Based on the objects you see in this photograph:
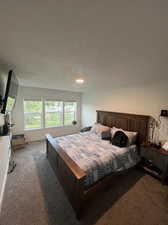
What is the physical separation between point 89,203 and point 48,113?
147 inches

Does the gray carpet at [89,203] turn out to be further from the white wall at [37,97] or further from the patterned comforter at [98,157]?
the white wall at [37,97]

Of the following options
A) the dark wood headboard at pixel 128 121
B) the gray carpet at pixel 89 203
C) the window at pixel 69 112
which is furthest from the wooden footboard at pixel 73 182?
the window at pixel 69 112

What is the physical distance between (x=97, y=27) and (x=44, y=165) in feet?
9.84

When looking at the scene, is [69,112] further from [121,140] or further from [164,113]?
[164,113]

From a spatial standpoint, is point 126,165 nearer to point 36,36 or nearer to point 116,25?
point 116,25

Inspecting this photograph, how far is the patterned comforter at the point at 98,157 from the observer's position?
1.70 metres

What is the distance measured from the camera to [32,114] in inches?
165

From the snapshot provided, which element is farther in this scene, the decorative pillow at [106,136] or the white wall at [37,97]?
the white wall at [37,97]

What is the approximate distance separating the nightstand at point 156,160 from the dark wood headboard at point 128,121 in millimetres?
426

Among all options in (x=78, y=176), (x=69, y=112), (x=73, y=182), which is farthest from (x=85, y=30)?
(x=69, y=112)

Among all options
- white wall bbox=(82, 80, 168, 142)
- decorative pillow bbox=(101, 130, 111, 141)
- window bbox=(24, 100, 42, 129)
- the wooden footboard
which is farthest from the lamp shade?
window bbox=(24, 100, 42, 129)

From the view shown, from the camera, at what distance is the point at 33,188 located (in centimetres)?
188

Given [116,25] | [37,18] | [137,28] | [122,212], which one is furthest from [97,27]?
[122,212]

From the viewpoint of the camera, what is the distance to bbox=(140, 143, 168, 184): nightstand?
6.36 ft
